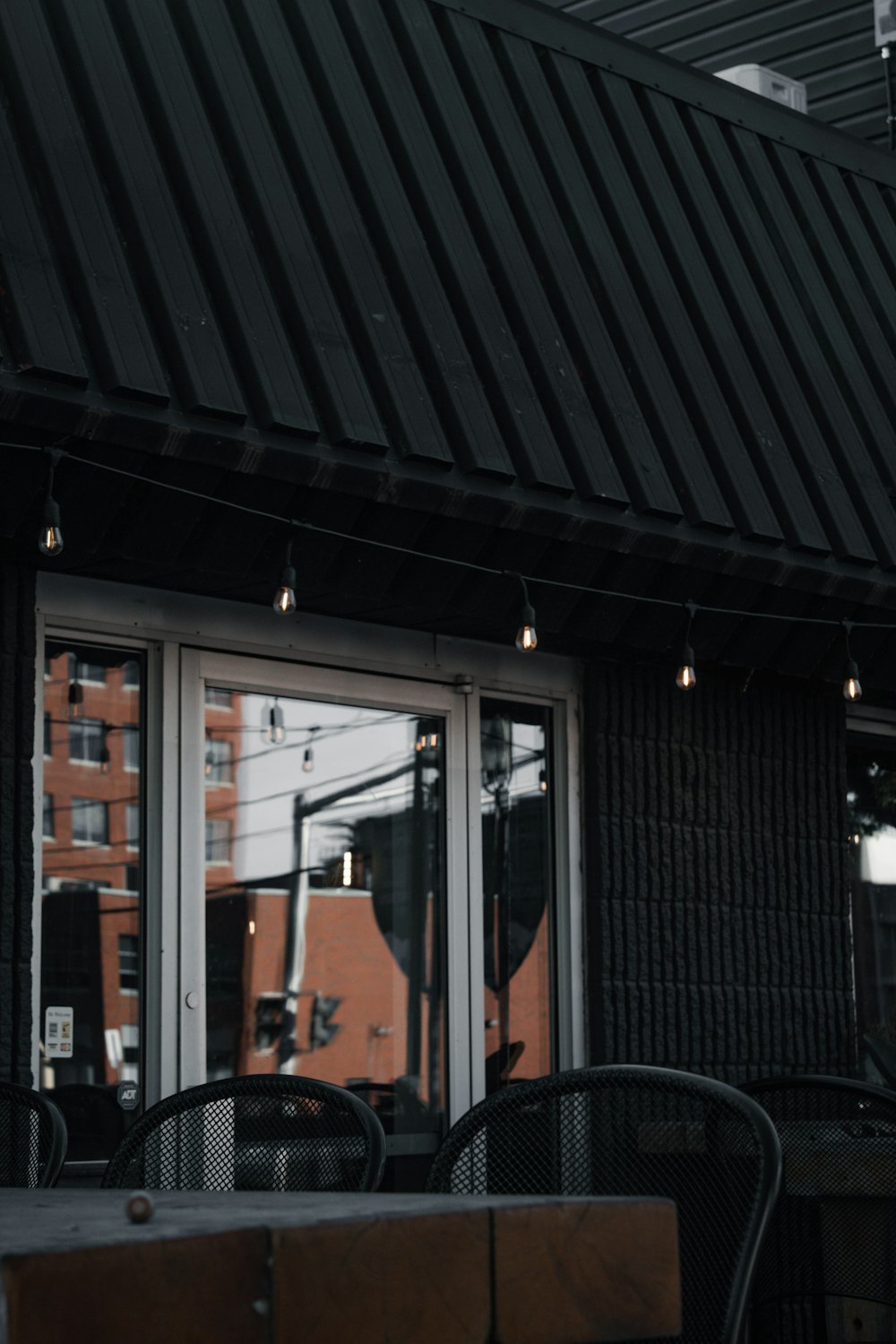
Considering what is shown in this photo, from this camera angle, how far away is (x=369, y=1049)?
5.45 meters

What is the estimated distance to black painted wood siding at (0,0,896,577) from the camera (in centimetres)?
418

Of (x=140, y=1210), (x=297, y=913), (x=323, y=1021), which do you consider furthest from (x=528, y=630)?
(x=140, y=1210)

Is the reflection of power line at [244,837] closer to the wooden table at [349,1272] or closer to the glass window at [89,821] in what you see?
the glass window at [89,821]

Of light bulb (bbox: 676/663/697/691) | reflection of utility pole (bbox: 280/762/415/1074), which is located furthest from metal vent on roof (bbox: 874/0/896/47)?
reflection of utility pole (bbox: 280/762/415/1074)

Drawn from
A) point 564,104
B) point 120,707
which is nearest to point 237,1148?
point 120,707

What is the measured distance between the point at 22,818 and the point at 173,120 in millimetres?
1928

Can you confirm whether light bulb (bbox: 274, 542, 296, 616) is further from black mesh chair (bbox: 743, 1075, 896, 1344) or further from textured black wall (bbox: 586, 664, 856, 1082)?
textured black wall (bbox: 586, 664, 856, 1082)

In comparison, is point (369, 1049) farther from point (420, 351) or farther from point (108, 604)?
point (420, 351)

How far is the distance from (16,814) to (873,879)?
3.84 m

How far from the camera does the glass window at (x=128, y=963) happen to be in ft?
16.1

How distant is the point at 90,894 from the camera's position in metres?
4.89

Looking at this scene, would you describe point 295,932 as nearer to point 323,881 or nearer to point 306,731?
point 323,881

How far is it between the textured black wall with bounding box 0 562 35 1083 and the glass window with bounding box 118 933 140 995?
1.23ft

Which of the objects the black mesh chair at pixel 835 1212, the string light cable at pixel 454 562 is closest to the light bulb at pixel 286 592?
the string light cable at pixel 454 562
